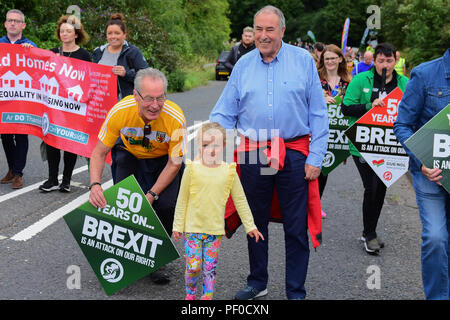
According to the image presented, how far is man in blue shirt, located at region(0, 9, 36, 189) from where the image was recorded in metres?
7.63

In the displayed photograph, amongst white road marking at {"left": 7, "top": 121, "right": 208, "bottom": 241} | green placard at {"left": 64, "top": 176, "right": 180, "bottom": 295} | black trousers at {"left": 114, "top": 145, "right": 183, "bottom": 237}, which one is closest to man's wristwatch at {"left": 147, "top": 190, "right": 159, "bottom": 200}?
black trousers at {"left": 114, "top": 145, "right": 183, "bottom": 237}

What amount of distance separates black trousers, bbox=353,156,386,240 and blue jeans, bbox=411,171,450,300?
2.00m

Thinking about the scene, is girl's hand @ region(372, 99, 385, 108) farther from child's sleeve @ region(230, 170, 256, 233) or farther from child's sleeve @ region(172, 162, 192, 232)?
child's sleeve @ region(172, 162, 192, 232)

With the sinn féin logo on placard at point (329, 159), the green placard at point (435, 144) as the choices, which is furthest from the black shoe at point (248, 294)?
the sinn féin logo on placard at point (329, 159)

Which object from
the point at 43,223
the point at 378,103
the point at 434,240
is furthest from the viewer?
the point at 43,223

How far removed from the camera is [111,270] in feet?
14.6

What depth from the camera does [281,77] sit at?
419 cm

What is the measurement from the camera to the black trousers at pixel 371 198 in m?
5.94

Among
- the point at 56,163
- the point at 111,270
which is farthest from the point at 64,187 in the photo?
the point at 111,270

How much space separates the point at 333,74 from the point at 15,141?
4.05m

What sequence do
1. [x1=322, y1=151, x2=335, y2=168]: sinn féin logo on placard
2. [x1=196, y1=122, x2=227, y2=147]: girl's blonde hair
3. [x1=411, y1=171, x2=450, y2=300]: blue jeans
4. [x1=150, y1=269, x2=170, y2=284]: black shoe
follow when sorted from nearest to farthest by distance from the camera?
[x1=411, y1=171, x2=450, y2=300]: blue jeans < [x1=196, y1=122, x2=227, y2=147]: girl's blonde hair < [x1=150, y1=269, x2=170, y2=284]: black shoe < [x1=322, y1=151, x2=335, y2=168]: sinn féin logo on placard

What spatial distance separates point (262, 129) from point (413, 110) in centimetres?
100

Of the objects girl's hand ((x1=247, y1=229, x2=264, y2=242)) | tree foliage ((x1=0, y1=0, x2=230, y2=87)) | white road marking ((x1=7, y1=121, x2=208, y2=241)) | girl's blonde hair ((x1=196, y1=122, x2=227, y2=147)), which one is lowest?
white road marking ((x1=7, y1=121, x2=208, y2=241))

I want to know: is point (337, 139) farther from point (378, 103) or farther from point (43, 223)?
point (43, 223)
